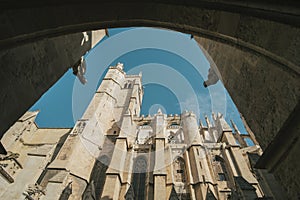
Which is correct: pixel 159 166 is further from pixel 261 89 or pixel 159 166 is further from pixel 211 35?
pixel 211 35

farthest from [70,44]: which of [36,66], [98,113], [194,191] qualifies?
[98,113]

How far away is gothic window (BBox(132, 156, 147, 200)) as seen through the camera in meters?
15.6

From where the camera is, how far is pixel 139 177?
55.7ft

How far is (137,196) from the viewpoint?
15344 mm

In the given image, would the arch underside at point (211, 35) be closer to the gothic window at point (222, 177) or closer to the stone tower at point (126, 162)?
the stone tower at point (126, 162)

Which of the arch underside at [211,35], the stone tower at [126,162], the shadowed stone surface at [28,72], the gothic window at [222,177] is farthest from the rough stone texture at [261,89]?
the gothic window at [222,177]

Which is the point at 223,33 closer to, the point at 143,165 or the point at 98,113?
the point at 143,165

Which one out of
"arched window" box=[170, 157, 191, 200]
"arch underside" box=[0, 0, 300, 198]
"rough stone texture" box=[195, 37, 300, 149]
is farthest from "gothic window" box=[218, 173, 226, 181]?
"arch underside" box=[0, 0, 300, 198]

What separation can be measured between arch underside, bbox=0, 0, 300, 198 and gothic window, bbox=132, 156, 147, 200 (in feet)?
48.5

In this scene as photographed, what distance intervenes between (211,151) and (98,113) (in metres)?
13.3

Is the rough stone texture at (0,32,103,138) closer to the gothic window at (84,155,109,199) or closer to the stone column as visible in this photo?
the stone column

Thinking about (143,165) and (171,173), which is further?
(143,165)

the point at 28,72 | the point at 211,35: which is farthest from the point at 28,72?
the point at 211,35

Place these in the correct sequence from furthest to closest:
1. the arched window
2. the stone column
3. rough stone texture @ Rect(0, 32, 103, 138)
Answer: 1. the arched window
2. the stone column
3. rough stone texture @ Rect(0, 32, 103, 138)
